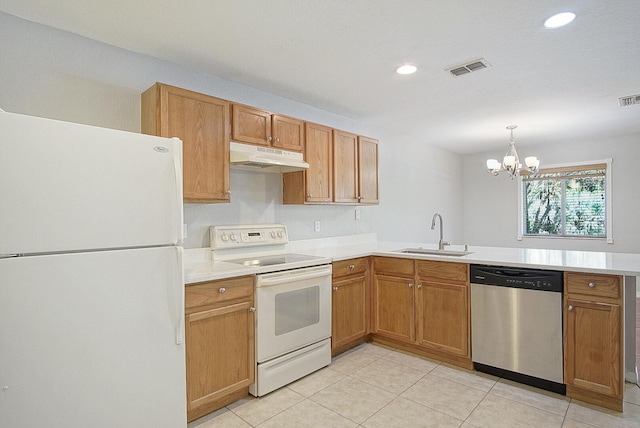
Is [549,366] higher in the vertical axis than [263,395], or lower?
higher

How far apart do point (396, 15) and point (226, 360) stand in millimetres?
2299

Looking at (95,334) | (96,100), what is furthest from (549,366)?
(96,100)

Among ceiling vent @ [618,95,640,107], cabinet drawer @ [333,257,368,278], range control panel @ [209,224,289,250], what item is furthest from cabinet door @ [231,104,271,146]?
ceiling vent @ [618,95,640,107]

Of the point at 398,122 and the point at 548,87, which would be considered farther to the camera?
the point at 398,122

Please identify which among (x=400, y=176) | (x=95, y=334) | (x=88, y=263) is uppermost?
(x=400, y=176)

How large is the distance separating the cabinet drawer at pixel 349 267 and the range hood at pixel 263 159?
890 millimetres

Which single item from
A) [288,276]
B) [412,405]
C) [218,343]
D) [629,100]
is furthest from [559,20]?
[218,343]

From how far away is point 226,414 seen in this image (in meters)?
2.18

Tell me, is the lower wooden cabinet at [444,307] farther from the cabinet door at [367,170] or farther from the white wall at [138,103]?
the white wall at [138,103]

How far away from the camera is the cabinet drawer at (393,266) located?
10.1 feet

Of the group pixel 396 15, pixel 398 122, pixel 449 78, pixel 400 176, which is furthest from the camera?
pixel 400 176

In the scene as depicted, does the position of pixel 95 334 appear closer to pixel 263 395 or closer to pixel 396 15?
pixel 263 395

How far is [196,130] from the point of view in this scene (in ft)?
7.75

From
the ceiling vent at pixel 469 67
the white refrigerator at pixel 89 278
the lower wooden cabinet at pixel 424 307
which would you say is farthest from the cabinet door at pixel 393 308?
the white refrigerator at pixel 89 278
